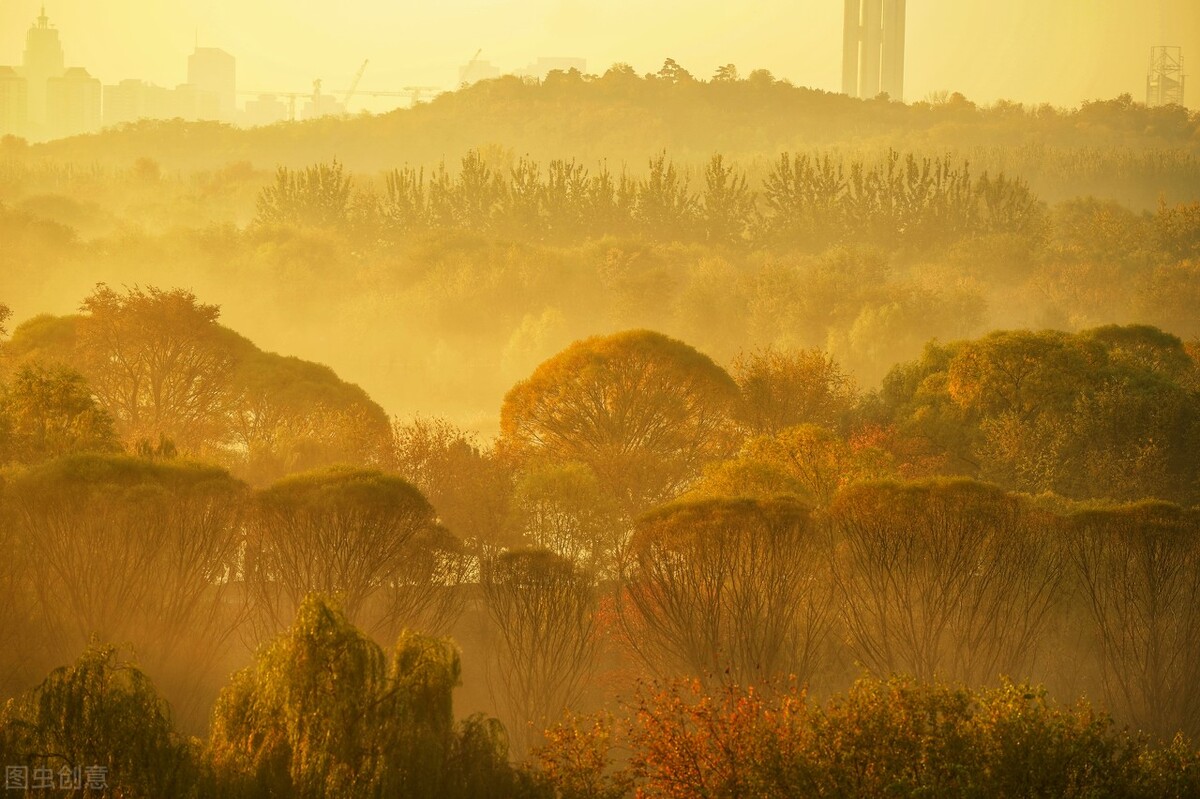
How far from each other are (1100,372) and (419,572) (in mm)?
33099

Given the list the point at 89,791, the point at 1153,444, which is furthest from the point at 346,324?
the point at 89,791

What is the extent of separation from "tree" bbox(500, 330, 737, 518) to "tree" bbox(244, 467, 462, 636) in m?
15.5

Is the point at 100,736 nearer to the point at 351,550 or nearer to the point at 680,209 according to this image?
the point at 351,550

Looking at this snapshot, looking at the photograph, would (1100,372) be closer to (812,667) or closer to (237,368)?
(812,667)

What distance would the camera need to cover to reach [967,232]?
14738 cm

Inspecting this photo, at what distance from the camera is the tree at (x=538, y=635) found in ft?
140

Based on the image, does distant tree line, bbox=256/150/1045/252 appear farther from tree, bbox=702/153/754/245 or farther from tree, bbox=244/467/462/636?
tree, bbox=244/467/462/636

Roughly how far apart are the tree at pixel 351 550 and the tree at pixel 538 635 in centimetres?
200

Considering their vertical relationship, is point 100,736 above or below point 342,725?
below

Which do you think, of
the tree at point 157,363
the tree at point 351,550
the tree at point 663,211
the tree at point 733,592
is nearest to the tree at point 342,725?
the tree at point 733,592

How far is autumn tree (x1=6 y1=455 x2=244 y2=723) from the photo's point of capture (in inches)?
1630

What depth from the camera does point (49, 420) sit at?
165 ft

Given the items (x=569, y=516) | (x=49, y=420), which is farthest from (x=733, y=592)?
(x=49, y=420)

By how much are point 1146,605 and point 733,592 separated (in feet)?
38.0
